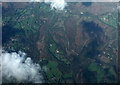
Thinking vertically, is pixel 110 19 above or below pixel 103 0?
below

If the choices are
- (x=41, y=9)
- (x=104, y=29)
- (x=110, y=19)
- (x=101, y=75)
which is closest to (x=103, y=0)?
(x=110, y=19)

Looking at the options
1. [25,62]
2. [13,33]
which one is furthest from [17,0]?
[25,62]

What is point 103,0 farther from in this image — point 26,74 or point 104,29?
point 26,74

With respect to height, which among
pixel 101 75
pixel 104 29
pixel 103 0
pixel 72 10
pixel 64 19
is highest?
pixel 103 0

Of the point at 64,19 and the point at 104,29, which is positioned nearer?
the point at 104,29

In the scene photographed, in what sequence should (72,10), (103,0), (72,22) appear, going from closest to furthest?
(72,22) < (72,10) < (103,0)

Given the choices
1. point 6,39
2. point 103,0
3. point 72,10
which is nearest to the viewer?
point 6,39

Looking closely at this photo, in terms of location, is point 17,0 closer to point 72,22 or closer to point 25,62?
point 72,22
